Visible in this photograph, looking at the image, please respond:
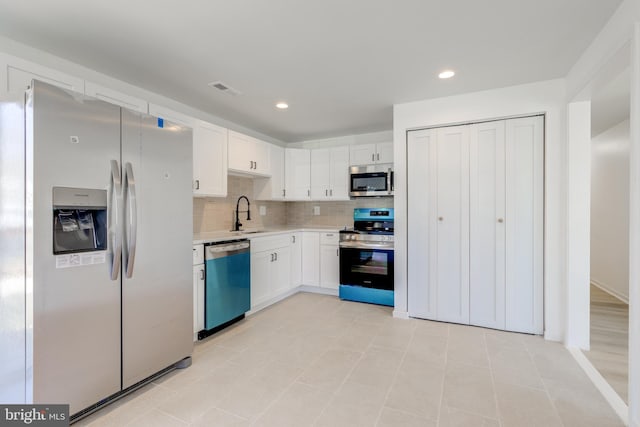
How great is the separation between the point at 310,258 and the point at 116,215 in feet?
9.29

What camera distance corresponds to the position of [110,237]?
1826 millimetres

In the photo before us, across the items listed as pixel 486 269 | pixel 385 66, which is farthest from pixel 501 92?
pixel 486 269

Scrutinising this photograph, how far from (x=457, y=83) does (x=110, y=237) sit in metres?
3.05

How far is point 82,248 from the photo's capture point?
5.66 feet

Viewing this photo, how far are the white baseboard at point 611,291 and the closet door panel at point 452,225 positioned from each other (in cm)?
256

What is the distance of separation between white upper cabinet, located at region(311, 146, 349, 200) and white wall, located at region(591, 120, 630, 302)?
362cm

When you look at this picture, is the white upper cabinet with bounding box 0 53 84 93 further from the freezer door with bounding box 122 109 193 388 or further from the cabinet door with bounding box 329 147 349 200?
the cabinet door with bounding box 329 147 349 200

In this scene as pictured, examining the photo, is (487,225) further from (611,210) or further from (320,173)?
(611,210)

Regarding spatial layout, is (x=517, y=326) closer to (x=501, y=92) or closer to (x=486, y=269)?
(x=486, y=269)

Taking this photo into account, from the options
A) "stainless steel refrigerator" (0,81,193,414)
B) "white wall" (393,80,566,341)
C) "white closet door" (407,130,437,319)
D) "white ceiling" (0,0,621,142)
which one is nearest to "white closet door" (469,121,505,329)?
"white wall" (393,80,566,341)

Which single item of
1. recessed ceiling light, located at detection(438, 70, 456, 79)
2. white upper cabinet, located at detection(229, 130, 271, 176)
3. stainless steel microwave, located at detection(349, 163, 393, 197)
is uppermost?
recessed ceiling light, located at detection(438, 70, 456, 79)

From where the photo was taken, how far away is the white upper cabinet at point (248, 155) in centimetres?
355

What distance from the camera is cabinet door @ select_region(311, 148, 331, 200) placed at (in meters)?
4.49

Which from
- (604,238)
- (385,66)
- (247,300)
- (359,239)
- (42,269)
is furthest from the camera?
(604,238)
